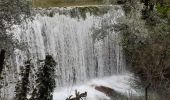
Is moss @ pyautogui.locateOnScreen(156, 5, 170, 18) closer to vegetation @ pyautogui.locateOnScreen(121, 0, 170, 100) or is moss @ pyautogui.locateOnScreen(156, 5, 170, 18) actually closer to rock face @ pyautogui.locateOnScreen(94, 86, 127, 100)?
vegetation @ pyautogui.locateOnScreen(121, 0, 170, 100)

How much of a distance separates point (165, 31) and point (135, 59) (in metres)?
3.80

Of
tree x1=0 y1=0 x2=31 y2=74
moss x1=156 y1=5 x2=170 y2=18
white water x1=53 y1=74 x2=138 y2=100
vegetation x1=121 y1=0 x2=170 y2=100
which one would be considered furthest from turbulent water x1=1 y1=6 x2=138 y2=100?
tree x1=0 y1=0 x2=31 y2=74

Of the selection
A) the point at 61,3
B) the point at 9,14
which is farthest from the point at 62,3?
the point at 9,14

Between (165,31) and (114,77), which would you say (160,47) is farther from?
(114,77)

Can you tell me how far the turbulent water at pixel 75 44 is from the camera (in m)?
31.1

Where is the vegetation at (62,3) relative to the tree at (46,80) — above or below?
above

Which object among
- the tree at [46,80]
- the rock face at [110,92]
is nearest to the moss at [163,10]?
the rock face at [110,92]

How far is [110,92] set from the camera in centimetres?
3225

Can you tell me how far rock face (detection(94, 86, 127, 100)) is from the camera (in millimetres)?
31442

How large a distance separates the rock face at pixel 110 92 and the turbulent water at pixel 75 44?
37.6 inches

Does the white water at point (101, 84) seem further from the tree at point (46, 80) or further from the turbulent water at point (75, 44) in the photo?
the tree at point (46, 80)

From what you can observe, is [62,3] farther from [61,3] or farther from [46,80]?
[46,80]

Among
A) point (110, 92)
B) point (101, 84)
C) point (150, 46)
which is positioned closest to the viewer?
point (150, 46)

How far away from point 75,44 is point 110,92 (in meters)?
4.54
